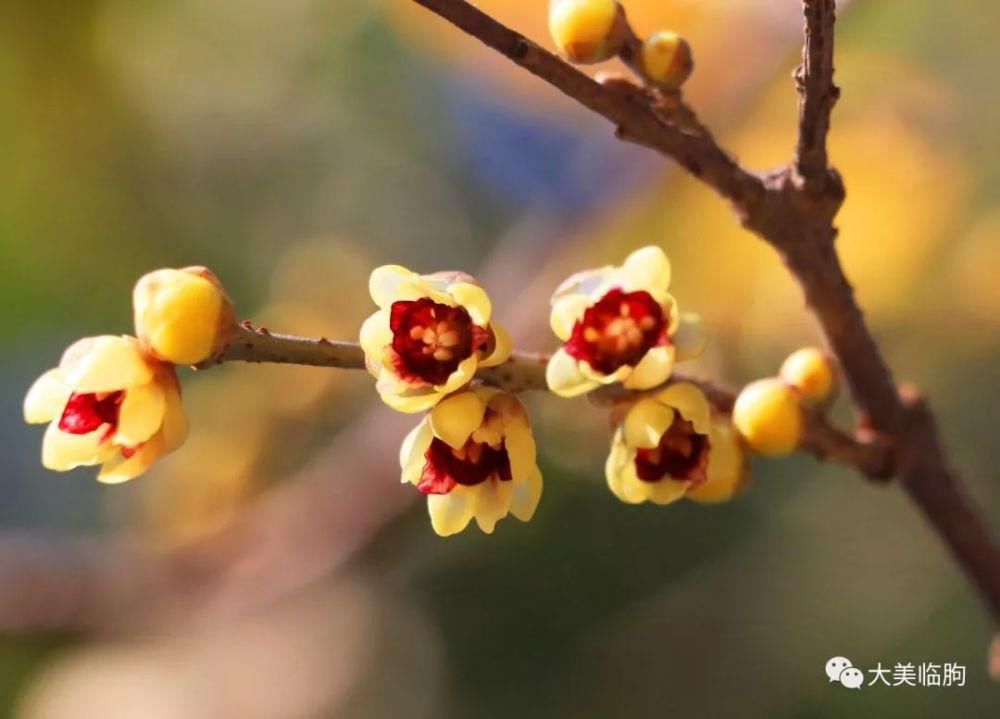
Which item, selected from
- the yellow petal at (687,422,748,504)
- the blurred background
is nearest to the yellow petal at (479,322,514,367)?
the yellow petal at (687,422,748,504)

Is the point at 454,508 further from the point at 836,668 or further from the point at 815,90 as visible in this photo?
the point at 836,668

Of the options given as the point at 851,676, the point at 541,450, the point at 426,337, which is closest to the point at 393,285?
the point at 426,337

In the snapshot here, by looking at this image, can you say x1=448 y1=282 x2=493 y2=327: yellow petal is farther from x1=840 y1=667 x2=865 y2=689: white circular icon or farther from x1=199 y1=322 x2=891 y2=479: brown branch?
x1=840 y1=667 x2=865 y2=689: white circular icon

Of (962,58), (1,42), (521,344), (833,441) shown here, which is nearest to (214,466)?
(521,344)

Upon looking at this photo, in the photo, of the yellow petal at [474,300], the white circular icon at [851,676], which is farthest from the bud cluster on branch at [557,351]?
the white circular icon at [851,676]

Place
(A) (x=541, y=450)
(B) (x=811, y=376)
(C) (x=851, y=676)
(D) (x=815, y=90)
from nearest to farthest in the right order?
1. (D) (x=815, y=90)
2. (B) (x=811, y=376)
3. (C) (x=851, y=676)
4. (A) (x=541, y=450)

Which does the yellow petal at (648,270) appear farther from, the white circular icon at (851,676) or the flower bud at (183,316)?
the white circular icon at (851,676)

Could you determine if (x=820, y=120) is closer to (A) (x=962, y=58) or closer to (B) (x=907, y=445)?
(B) (x=907, y=445)
